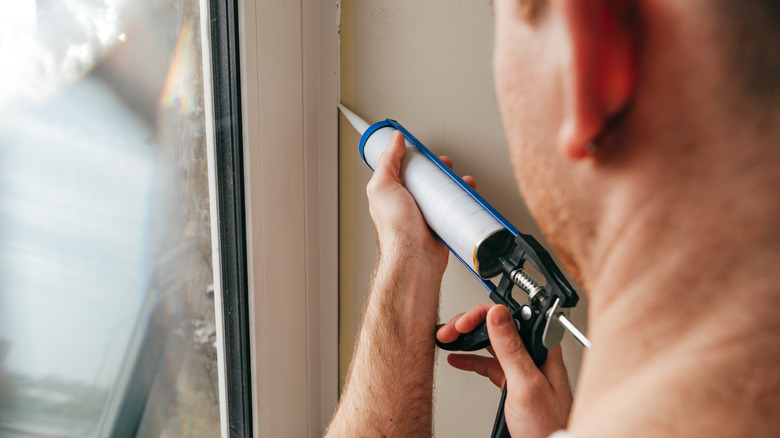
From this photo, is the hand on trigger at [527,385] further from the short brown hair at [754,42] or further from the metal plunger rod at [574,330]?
the short brown hair at [754,42]

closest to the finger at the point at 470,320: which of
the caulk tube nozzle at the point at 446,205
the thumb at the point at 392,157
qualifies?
the caulk tube nozzle at the point at 446,205

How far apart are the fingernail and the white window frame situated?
1.30ft

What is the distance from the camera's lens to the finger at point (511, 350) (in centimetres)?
59

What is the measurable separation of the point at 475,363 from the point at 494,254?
281mm

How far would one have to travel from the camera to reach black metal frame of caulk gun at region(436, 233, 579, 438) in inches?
21.4

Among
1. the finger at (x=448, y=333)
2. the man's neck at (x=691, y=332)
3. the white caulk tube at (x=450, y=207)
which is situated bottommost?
the man's neck at (x=691, y=332)

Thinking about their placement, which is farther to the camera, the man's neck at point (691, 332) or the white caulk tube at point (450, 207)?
the white caulk tube at point (450, 207)

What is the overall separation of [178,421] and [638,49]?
0.88 m

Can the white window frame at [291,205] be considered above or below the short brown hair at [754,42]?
above

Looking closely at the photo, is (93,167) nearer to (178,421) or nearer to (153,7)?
(153,7)

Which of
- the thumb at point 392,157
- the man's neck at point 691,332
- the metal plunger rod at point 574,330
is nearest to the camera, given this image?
the man's neck at point 691,332

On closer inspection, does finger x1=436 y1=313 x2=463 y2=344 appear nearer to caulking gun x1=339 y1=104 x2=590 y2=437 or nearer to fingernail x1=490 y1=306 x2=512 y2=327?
caulking gun x1=339 y1=104 x2=590 y2=437

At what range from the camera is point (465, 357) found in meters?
0.80

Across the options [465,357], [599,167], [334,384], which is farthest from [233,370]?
[599,167]
